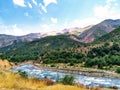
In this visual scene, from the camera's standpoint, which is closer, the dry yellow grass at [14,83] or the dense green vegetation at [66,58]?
the dry yellow grass at [14,83]

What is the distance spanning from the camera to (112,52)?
156m

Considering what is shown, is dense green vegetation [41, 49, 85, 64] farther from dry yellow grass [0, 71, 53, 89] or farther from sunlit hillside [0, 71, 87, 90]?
sunlit hillside [0, 71, 87, 90]

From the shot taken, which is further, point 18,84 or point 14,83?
point 18,84

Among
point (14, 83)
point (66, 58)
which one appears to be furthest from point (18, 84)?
point (66, 58)

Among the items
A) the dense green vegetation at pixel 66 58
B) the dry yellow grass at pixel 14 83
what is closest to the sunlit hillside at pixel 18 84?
the dry yellow grass at pixel 14 83

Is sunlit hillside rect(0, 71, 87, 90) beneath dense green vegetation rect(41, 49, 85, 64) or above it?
beneath

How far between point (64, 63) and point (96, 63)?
29547mm

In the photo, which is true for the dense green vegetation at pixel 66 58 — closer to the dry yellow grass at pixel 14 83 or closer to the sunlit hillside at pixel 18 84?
the dry yellow grass at pixel 14 83

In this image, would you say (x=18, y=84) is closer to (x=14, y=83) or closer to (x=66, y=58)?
(x=14, y=83)

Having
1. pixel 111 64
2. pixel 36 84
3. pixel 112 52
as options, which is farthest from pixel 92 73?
pixel 36 84

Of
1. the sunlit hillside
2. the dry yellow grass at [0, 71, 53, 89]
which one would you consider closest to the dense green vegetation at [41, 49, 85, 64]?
the dry yellow grass at [0, 71, 53, 89]

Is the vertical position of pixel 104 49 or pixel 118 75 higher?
pixel 104 49

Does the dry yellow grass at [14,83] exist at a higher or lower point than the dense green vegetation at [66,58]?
lower

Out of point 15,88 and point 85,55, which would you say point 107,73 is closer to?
point 85,55
